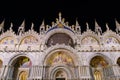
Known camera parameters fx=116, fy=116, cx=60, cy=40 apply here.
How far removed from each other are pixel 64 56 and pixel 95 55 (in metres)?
5.39

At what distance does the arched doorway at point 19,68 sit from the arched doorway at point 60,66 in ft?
15.5

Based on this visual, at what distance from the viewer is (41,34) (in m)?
22.6

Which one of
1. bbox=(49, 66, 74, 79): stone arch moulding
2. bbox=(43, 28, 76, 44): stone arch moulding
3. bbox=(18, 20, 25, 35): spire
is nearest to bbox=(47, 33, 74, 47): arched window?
bbox=(43, 28, 76, 44): stone arch moulding

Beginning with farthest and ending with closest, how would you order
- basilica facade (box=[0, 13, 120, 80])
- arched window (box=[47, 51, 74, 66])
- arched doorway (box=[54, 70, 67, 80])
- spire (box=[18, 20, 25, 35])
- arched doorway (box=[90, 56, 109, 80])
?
spire (box=[18, 20, 25, 35]) → arched doorway (box=[90, 56, 109, 80]) → arched window (box=[47, 51, 74, 66]) → arched doorway (box=[54, 70, 67, 80]) → basilica facade (box=[0, 13, 120, 80])

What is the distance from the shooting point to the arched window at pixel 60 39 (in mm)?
21922

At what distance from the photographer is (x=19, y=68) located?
21766mm

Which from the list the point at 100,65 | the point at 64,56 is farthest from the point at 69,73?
the point at 100,65

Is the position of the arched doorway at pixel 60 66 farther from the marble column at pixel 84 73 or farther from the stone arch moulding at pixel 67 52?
the marble column at pixel 84 73

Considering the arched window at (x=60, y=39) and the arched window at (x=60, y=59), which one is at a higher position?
the arched window at (x=60, y=39)

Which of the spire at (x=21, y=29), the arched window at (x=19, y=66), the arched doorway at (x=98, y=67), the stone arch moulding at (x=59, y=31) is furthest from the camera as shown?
the spire at (x=21, y=29)

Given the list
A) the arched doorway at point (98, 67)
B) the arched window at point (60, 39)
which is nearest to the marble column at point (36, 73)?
the arched window at point (60, 39)

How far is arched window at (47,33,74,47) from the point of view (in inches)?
863

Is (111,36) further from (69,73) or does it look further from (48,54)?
(48,54)

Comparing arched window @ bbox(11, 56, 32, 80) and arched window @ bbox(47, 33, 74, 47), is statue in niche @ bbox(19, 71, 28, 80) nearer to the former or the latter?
arched window @ bbox(11, 56, 32, 80)
